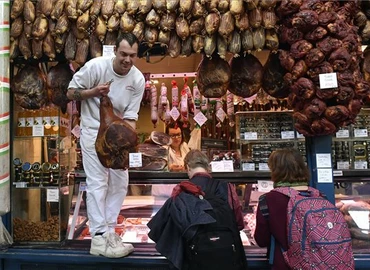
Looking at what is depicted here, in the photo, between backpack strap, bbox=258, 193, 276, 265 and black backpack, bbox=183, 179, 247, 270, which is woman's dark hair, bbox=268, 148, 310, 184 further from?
black backpack, bbox=183, 179, 247, 270

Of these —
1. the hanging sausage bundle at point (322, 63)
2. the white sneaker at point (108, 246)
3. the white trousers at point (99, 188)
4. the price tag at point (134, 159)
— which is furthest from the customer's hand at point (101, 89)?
the hanging sausage bundle at point (322, 63)

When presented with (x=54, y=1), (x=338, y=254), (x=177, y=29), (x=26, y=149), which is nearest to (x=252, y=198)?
(x=338, y=254)

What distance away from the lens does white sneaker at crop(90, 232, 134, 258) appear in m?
2.85

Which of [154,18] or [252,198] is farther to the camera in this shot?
[252,198]

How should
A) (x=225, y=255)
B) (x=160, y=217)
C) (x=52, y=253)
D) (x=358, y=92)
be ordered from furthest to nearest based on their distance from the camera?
(x=52, y=253)
(x=358, y=92)
(x=160, y=217)
(x=225, y=255)

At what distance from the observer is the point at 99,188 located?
9.43 feet

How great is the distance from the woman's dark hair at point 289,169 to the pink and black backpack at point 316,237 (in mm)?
181

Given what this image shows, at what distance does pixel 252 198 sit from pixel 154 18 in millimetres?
2259

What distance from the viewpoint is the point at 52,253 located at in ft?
10.3

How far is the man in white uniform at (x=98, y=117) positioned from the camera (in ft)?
9.21

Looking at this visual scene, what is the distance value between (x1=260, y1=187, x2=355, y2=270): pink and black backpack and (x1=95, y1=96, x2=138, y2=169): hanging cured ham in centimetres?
136

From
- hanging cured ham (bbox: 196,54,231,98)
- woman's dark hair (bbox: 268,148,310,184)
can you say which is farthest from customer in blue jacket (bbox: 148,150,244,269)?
hanging cured ham (bbox: 196,54,231,98)

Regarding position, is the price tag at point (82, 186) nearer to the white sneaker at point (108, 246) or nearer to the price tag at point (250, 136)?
the white sneaker at point (108, 246)

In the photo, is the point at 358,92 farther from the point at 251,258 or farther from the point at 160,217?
the point at 160,217
